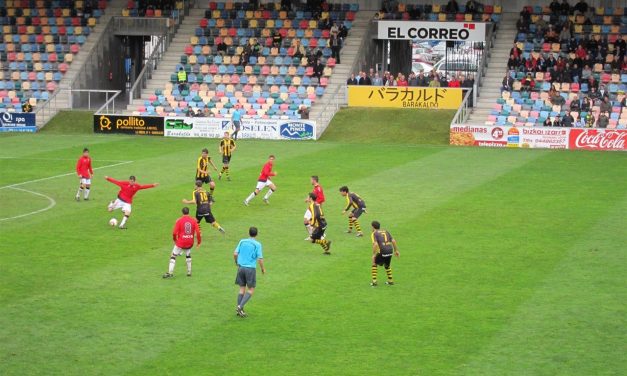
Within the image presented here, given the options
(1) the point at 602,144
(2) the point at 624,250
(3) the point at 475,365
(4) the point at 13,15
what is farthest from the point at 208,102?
(3) the point at 475,365

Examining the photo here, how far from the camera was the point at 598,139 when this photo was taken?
49.8m

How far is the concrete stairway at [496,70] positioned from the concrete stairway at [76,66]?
22.5 meters

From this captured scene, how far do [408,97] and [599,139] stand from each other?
434 inches

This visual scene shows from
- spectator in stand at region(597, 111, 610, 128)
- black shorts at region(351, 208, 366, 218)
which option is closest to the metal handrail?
spectator in stand at region(597, 111, 610, 128)

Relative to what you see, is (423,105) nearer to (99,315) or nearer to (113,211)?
(113,211)

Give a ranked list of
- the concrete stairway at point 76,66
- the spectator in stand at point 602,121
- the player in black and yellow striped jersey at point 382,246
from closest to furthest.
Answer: the player in black and yellow striped jersey at point 382,246 → the spectator in stand at point 602,121 → the concrete stairway at point 76,66

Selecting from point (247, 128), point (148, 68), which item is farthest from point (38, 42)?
point (247, 128)

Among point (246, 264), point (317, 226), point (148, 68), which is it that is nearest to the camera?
point (246, 264)

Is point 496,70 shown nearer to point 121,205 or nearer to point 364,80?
point 364,80

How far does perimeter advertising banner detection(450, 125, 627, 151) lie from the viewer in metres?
49.7

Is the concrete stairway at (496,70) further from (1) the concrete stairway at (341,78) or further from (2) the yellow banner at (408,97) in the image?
(1) the concrete stairway at (341,78)

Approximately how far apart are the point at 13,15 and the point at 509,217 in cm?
4402

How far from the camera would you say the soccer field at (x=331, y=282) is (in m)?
18.2

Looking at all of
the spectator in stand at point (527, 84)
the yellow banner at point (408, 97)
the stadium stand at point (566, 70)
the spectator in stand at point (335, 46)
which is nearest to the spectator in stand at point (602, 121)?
the stadium stand at point (566, 70)
